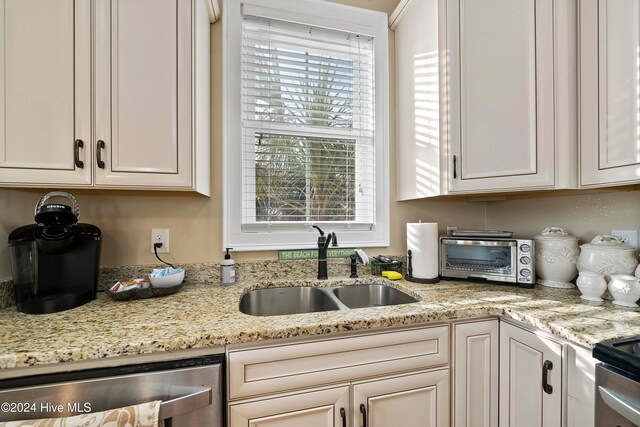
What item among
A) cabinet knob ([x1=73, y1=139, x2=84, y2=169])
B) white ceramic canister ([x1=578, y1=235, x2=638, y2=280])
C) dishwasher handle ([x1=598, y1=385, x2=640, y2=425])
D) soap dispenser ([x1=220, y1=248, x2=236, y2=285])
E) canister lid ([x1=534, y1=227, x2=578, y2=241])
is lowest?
dishwasher handle ([x1=598, y1=385, x2=640, y2=425])

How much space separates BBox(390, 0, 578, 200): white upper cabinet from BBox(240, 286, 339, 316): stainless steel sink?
790 mm

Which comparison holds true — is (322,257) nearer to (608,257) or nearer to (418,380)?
(418,380)

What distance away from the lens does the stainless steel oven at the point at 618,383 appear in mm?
657

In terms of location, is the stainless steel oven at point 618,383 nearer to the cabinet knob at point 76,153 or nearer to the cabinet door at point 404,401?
the cabinet door at point 404,401

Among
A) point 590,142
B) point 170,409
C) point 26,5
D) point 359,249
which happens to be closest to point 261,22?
point 26,5

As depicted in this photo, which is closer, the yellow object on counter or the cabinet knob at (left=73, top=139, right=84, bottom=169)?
the cabinet knob at (left=73, top=139, right=84, bottom=169)

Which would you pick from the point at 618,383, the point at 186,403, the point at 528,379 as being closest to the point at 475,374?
the point at 528,379

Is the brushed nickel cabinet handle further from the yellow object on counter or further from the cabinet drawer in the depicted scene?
the yellow object on counter

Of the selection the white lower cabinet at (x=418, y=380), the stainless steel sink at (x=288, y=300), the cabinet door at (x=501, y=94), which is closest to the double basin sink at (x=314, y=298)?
the stainless steel sink at (x=288, y=300)

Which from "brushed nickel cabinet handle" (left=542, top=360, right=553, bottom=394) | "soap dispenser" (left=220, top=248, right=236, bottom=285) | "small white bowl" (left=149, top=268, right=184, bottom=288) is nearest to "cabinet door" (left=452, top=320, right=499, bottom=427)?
"brushed nickel cabinet handle" (left=542, top=360, right=553, bottom=394)

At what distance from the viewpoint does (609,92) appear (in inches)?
39.9

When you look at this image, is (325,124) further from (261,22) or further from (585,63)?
(585,63)

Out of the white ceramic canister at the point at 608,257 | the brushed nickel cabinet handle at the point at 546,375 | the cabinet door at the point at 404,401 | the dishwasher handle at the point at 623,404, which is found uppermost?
the white ceramic canister at the point at 608,257

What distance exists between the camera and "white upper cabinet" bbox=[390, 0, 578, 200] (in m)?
1.12
